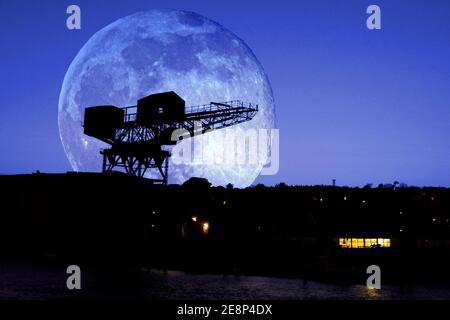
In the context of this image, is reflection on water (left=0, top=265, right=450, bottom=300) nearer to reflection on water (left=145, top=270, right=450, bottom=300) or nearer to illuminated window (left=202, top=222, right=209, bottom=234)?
reflection on water (left=145, top=270, right=450, bottom=300)

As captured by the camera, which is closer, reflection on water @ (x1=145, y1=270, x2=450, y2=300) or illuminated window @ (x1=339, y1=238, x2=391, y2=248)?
reflection on water @ (x1=145, y1=270, x2=450, y2=300)

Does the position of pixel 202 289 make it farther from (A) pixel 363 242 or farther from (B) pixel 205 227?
(A) pixel 363 242

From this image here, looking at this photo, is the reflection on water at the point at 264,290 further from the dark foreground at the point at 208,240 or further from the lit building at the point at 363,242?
the lit building at the point at 363,242

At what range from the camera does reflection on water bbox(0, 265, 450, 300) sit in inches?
926

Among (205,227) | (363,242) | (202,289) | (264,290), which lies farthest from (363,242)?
(202,289)

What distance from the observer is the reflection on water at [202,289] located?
23.5 metres

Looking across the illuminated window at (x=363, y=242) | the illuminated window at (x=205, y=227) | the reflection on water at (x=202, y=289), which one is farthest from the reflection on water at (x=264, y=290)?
the illuminated window at (x=363, y=242)

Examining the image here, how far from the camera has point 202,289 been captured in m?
26.1

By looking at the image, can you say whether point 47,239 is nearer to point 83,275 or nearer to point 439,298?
point 83,275

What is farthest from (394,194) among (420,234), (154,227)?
(154,227)

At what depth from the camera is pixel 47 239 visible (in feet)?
157

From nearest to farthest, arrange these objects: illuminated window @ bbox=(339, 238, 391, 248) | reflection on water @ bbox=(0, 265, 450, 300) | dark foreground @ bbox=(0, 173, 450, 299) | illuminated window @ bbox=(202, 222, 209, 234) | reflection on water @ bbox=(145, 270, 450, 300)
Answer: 1. reflection on water @ bbox=(0, 265, 450, 300)
2. reflection on water @ bbox=(145, 270, 450, 300)
3. dark foreground @ bbox=(0, 173, 450, 299)
4. illuminated window @ bbox=(202, 222, 209, 234)
5. illuminated window @ bbox=(339, 238, 391, 248)

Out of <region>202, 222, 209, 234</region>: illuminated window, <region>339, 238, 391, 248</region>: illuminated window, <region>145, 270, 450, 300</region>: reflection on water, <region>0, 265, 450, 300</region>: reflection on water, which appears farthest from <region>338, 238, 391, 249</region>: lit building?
<region>145, 270, 450, 300</region>: reflection on water
